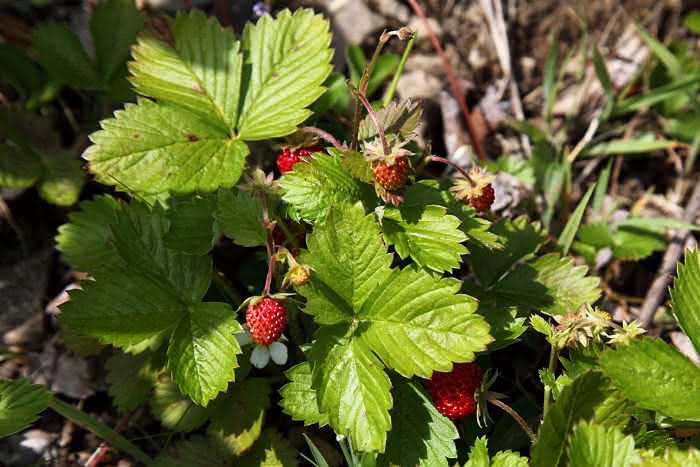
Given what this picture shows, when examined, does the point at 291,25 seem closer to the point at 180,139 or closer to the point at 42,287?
the point at 180,139

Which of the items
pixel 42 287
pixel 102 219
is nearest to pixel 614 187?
pixel 102 219

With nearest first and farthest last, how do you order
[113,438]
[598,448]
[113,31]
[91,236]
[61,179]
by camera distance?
[598,448], [113,438], [91,236], [61,179], [113,31]

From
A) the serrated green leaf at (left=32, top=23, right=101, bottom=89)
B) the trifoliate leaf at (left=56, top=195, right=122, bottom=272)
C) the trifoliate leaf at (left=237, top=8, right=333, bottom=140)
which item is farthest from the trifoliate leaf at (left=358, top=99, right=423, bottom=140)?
the serrated green leaf at (left=32, top=23, right=101, bottom=89)

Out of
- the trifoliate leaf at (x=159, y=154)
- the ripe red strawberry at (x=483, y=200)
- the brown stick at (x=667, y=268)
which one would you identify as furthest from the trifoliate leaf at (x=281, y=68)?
the brown stick at (x=667, y=268)

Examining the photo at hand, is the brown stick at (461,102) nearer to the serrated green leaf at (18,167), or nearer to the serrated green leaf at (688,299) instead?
the serrated green leaf at (688,299)

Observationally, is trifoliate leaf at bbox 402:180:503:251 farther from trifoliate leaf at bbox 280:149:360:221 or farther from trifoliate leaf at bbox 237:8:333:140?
trifoliate leaf at bbox 237:8:333:140

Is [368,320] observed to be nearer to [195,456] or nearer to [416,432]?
[416,432]

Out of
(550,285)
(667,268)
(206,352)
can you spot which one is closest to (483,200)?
(550,285)

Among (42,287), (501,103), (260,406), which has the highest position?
(501,103)
